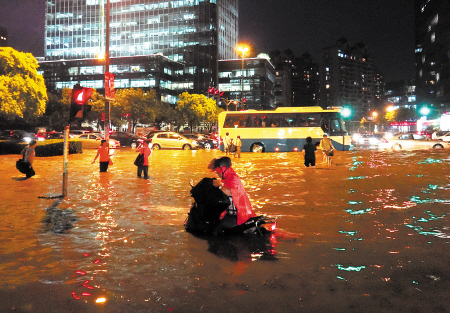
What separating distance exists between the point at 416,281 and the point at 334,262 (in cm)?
108

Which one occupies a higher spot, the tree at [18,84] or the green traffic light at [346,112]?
the tree at [18,84]

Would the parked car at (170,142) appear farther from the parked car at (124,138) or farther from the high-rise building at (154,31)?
the high-rise building at (154,31)

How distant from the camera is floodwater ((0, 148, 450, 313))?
167 inches

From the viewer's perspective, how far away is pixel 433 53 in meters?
106

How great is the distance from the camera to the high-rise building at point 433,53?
96.4 m

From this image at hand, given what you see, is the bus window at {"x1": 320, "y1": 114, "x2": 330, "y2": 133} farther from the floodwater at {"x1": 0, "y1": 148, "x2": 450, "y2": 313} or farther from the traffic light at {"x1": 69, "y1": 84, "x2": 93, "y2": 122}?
the traffic light at {"x1": 69, "y1": 84, "x2": 93, "y2": 122}

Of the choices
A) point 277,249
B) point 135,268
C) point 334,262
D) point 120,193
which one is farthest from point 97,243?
point 120,193

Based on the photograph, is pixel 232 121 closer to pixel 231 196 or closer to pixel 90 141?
pixel 90 141

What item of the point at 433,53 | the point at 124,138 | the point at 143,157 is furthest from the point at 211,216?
the point at 433,53

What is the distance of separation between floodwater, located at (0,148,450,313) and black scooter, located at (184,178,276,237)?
0.85ft

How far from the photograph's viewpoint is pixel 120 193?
12.2 m

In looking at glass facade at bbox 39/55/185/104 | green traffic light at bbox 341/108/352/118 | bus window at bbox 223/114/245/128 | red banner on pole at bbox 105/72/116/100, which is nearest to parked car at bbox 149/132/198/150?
bus window at bbox 223/114/245/128

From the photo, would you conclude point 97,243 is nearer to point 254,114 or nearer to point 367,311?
point 367,311

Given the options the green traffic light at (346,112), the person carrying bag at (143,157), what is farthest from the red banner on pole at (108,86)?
the green traffic light at (346,112)
